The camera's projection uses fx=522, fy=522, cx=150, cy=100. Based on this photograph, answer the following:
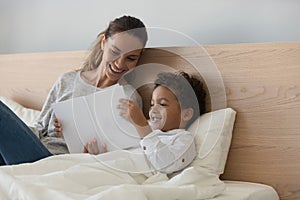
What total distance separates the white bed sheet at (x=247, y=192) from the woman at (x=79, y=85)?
0.42 meters

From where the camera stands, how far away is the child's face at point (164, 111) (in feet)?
4.46

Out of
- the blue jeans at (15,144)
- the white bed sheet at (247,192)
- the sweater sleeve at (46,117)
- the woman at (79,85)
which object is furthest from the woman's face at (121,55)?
the white bed sheet at (247,192)

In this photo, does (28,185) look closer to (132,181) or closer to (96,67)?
(132,181)

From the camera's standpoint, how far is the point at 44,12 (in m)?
2.19

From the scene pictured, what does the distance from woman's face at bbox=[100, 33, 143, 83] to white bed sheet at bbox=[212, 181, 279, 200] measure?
1.50ft

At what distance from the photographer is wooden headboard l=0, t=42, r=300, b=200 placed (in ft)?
4.32

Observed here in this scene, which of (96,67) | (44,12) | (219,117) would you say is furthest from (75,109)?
(44,12)

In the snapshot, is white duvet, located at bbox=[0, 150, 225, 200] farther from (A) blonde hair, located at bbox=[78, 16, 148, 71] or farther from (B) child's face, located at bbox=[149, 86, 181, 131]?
(A) blonde hair, located at bbox=[78, 16, 148, 71]

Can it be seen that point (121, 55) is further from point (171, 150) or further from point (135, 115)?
point (171, 150)

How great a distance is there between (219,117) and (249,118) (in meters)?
0.08

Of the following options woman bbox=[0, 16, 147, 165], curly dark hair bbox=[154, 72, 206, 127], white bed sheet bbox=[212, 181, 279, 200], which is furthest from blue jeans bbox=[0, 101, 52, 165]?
white bed sheet bbox=[212, 181, 279, 200]

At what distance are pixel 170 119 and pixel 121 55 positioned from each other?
28 cm

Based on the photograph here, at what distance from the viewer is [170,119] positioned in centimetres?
136

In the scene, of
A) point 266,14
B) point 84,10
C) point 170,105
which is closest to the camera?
point 170,105
